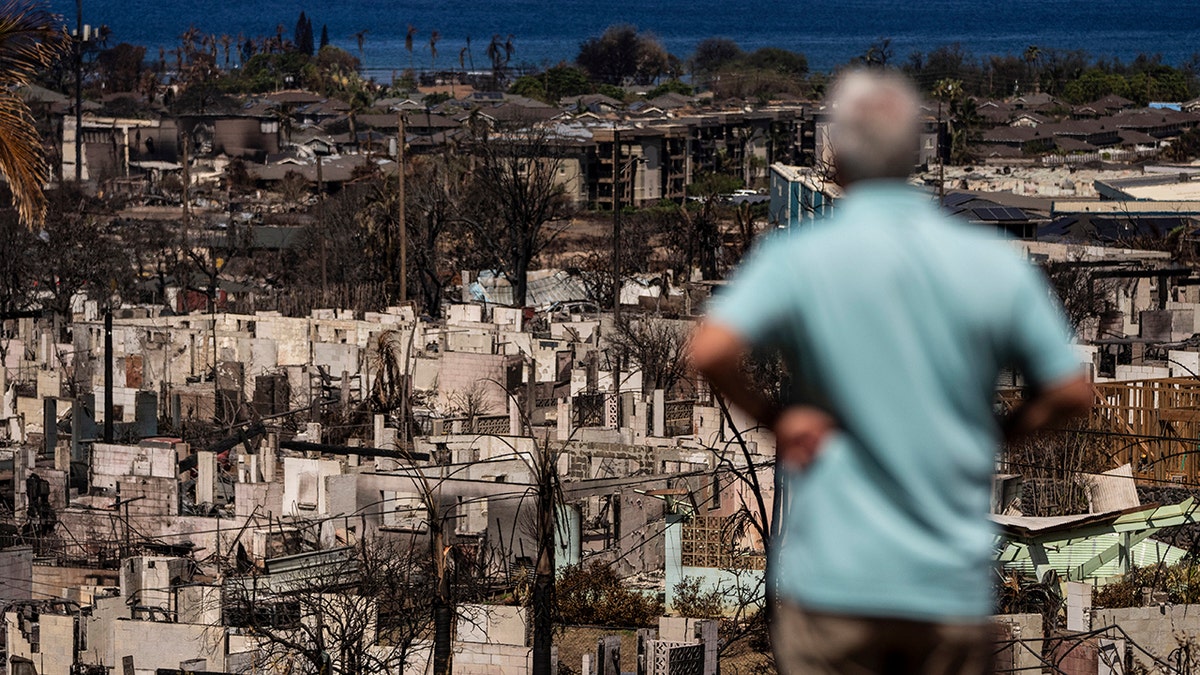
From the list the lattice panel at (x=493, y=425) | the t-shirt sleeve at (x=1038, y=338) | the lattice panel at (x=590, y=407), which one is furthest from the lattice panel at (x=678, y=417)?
the t-shirt sleeve at (x=1038, y=338)

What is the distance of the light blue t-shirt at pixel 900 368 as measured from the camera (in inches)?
105

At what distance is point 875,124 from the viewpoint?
273 centimetres

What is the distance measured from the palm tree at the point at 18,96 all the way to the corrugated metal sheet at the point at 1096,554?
1161 cm

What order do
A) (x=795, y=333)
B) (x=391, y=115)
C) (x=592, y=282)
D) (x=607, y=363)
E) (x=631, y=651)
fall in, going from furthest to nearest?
(x=391, y=115)
(x=592, y=282)
(x=607, y=363)
(x=631, y=651)
(x=795, y=333)

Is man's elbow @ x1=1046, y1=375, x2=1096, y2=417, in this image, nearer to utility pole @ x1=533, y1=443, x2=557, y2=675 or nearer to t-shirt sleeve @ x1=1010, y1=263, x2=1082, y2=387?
t-shirt sleeve @ x1=1010, y1=263, x2=1082, y2=387

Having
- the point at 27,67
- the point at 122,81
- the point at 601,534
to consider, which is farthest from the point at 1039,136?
the point at 27,67

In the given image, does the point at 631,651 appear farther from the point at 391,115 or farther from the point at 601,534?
the point at 391,115

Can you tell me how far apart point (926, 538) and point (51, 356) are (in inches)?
1100

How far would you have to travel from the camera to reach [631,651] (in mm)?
16188

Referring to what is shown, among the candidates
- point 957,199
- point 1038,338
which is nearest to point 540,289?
point 957,199

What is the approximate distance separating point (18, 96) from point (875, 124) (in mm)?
4292

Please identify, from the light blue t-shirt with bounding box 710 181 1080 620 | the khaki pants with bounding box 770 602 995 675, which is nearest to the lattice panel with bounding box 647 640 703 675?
the khaki pants with bounding box 770 602 995 675

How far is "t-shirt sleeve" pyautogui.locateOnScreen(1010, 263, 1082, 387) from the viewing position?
2.67 meters

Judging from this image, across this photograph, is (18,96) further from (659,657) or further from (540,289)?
(540,289)
